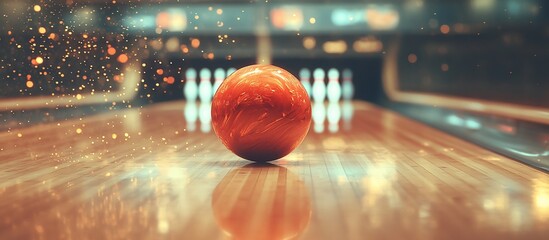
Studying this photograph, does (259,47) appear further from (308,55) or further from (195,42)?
(195,42)

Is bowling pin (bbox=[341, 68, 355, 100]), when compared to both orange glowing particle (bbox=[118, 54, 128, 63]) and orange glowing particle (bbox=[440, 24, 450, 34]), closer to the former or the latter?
orange glowing particle (bbox=[118, 54, 128, 63])

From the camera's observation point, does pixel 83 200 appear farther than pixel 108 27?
No

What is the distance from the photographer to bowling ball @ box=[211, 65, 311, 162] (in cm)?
321

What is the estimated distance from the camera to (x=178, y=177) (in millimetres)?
2938

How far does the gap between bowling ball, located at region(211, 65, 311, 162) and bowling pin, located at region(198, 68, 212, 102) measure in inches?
272

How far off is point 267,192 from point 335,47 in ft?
23.5

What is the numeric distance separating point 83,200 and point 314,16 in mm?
6926

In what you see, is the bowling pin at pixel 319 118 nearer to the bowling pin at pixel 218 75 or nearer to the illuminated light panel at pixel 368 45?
the illuminated light panel at pixel 368 45

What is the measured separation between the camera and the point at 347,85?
10.3 metres

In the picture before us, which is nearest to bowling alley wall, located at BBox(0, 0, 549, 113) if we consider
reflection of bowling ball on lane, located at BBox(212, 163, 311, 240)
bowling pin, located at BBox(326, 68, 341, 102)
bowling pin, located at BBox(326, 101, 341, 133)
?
bowling pin, located at BBox(326, 68, 341, 102)

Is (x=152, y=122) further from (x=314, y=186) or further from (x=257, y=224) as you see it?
(x=257, y=224)

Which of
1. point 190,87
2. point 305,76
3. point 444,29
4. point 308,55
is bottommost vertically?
point 190,87

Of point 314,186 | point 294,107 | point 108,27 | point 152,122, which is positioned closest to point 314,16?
point 108,27

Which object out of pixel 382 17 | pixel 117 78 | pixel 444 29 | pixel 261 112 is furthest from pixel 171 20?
pixel 261 112
